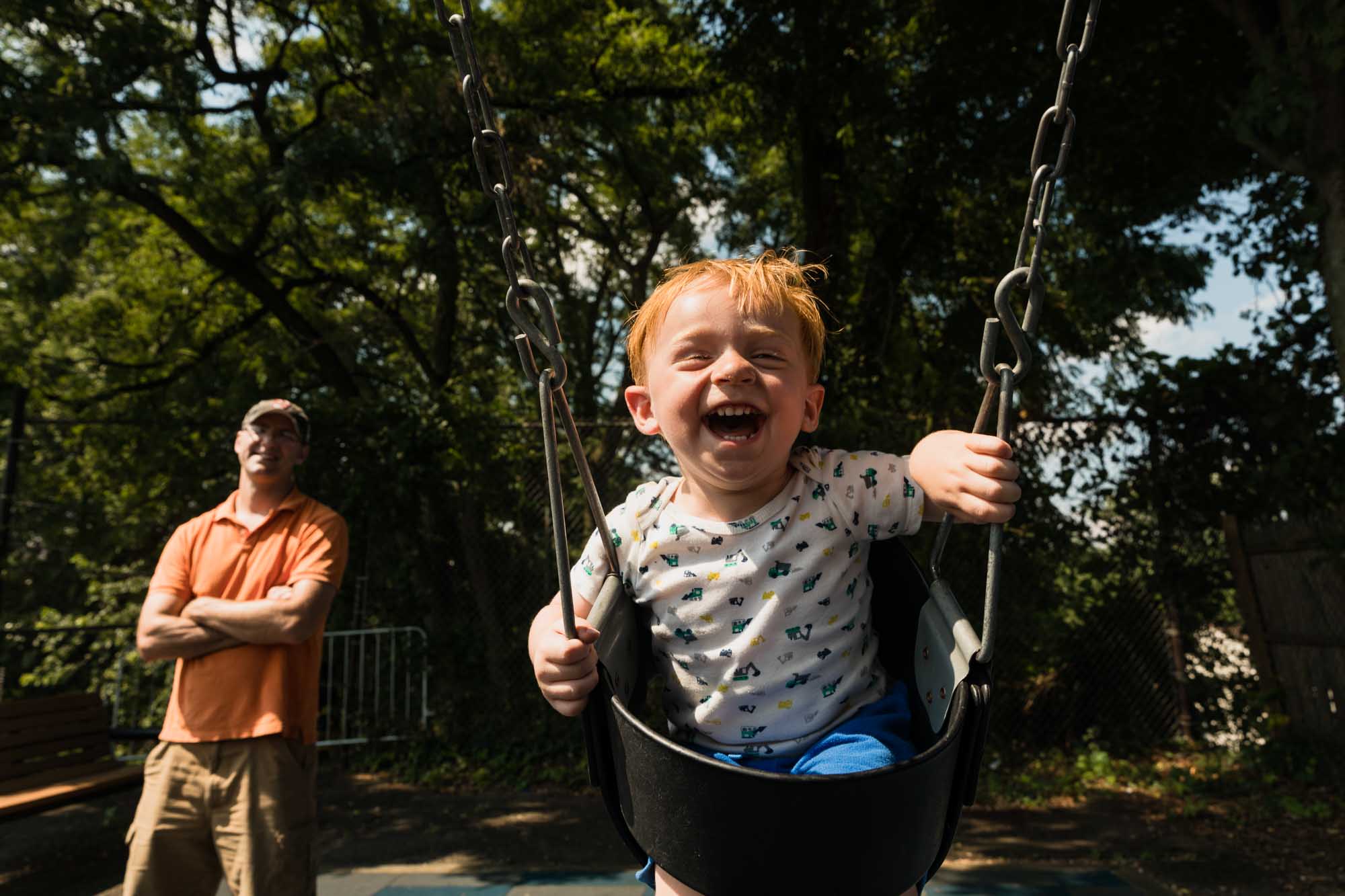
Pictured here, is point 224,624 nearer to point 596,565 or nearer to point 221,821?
point 221,821

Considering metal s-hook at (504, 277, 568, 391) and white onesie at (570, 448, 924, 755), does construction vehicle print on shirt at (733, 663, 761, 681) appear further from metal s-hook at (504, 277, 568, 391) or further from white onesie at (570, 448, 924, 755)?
metal s-hook at (504, 277, 568, 391)

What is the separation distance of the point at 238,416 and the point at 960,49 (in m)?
5.81

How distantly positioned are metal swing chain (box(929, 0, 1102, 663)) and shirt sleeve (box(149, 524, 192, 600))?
239 centimetres

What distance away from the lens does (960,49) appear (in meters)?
6.49

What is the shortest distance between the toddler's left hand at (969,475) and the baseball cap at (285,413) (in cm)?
224

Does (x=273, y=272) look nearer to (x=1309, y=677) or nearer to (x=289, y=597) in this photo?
(x=289, y=597)

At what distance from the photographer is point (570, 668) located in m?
1.38

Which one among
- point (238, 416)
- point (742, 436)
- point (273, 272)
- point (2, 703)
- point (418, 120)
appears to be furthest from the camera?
point (273, 272)

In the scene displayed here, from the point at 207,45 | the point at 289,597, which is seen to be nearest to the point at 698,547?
the point at 289,597

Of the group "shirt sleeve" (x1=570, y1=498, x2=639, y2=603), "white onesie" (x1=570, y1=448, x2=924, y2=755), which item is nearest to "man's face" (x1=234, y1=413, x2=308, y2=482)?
"shirt sleeve" (x1=570, y1=498, x2=639, y2=603)

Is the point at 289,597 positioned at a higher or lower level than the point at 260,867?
higher

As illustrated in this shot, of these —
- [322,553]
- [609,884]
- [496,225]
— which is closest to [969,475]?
[322,553]

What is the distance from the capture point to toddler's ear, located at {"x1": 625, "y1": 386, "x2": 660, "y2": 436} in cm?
171

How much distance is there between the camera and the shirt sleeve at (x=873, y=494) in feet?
5.21
